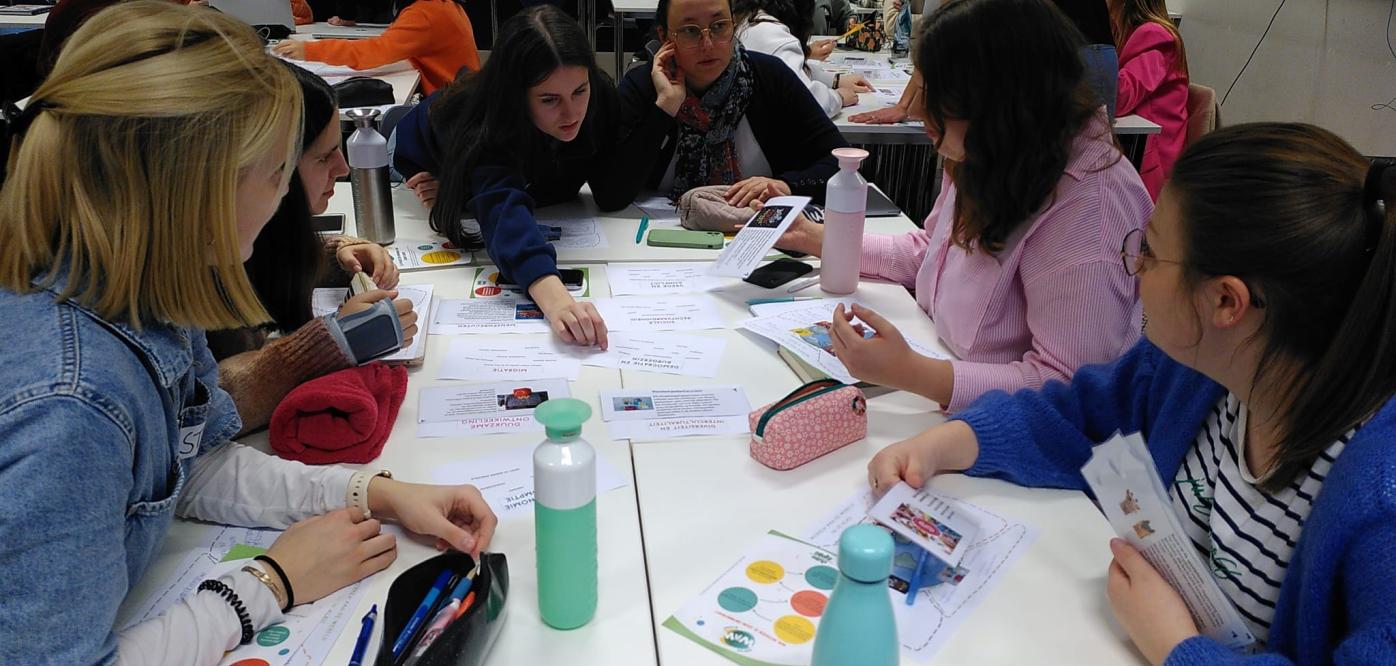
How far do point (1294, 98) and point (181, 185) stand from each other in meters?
5.44

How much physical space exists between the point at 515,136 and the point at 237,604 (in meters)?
1.34

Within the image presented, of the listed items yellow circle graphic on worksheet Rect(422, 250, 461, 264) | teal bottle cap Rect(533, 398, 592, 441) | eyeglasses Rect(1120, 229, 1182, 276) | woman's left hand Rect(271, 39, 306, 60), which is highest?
eyeglasses Rect(1120, 229, 1182, 276)

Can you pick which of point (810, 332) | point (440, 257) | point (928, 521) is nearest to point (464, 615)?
point (928, 521)

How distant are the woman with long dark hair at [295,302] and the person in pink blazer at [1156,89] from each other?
2757 mm

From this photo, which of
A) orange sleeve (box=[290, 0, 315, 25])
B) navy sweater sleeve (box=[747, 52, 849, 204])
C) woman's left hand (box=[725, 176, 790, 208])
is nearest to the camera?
woman's left hand (box=[725, 176, 790, 208])

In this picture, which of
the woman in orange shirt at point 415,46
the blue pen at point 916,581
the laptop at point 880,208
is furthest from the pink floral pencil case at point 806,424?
the woman in orange shirt at point 415,46

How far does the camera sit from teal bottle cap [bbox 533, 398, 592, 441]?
0.83m

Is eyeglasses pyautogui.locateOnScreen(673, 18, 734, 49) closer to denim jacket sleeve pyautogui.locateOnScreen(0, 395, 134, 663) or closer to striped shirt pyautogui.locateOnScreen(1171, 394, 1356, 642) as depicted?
striped shirt pyautogui.locateOnScreen(1171, 394, 1356, 642)

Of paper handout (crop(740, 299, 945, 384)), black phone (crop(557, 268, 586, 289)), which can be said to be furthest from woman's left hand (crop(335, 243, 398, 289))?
paper handout (crop(740, 299, 945, 384))

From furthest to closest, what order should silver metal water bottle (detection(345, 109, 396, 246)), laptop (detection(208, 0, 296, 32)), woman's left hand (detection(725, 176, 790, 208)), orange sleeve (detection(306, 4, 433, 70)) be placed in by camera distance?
laptop (detection(208, 0, 296, 32)) < orange sleeve (detection(306, 4, 433, 70)) < woman's left hand (detection(725, 176, 790, 208)) < silver metal water bottle (detection(345, 109, 396, 246))

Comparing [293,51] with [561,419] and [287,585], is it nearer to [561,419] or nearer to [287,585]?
[287,585]

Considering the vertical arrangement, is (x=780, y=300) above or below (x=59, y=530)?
below

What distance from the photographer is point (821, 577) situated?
1.03m

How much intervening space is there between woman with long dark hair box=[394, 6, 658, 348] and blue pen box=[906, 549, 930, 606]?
902 millimetres
